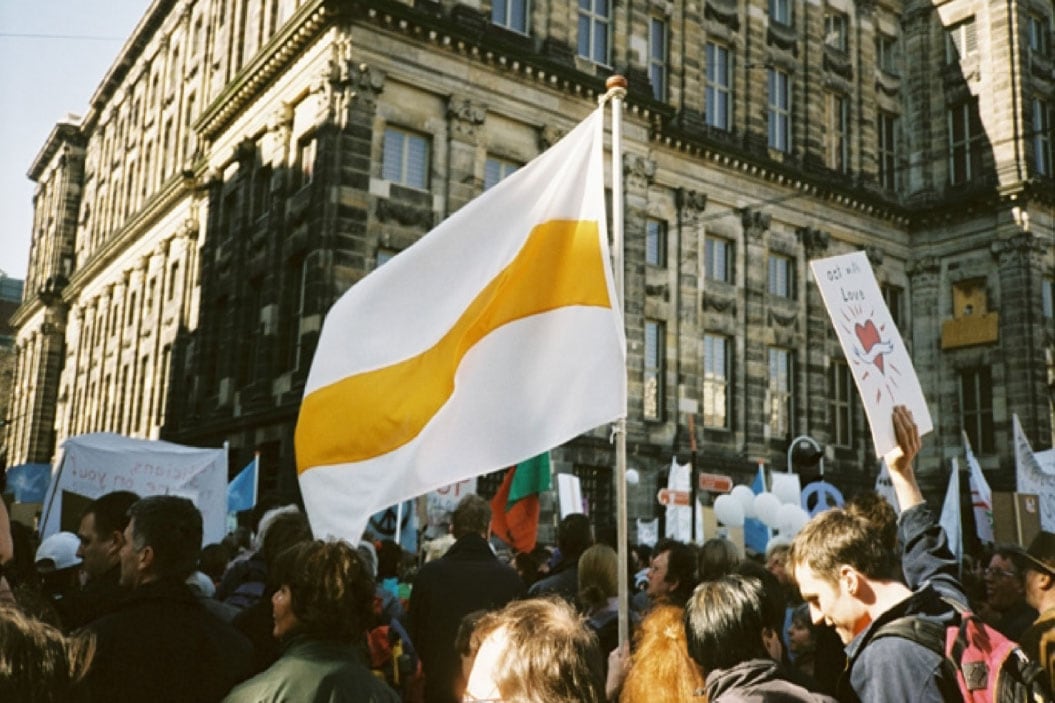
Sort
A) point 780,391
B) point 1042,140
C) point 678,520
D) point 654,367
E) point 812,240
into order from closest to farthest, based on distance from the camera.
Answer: point 678,520
point 654,367
point 780,391
point 812,240
point 1042,140

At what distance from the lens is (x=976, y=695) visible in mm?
2980

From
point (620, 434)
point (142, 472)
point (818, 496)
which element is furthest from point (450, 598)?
point (818, 496)

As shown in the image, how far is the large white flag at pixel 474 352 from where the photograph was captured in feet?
15.1

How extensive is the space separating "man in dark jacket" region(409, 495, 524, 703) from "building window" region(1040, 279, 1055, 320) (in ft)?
99.1

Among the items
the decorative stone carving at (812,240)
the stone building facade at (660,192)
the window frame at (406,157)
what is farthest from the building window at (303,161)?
the decorative stone carving at (812,240)

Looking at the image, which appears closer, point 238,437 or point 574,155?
point 574,155

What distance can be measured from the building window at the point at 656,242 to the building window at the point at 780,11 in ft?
29.8

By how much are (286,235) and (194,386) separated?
23.0ft

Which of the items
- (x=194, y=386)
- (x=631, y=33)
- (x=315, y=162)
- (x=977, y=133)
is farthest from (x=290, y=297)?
(x=977, y=133)

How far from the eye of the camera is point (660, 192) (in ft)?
85.4

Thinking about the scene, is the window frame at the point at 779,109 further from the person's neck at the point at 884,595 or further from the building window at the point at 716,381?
the person's neck at the point at 884,595

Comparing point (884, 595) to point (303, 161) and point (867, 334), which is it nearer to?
point (867, 334)

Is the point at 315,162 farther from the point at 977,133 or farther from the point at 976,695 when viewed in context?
the point at 977,133

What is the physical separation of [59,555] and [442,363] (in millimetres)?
4070
